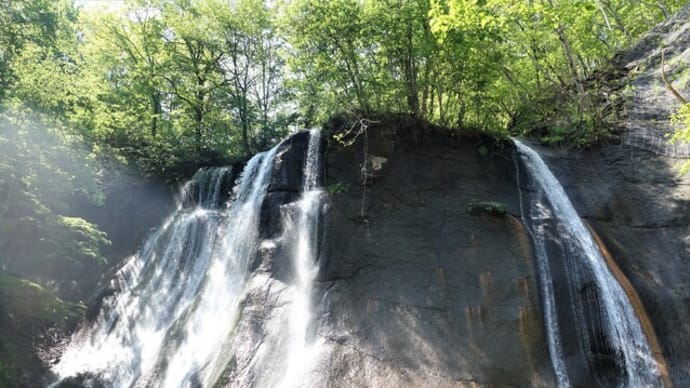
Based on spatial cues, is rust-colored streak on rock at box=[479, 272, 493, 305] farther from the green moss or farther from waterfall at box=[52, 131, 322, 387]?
the green moss

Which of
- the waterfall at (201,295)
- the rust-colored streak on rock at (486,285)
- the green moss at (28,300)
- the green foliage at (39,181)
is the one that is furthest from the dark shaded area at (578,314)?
the green foliage at (39,181)

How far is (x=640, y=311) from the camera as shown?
8.66 m

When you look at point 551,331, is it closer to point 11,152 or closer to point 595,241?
point 595,241

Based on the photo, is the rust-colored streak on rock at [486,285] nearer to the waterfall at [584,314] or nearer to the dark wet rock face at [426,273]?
the dark wet rock face at [426,273]

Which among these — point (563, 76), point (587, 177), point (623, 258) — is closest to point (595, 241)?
point (623, 258)

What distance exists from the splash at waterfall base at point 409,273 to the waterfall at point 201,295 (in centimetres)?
7

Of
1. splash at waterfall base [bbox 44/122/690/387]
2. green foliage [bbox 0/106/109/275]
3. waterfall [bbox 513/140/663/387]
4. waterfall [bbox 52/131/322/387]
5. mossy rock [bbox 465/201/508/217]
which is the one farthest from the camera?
mossy rock [bbox 465/201/508/217]

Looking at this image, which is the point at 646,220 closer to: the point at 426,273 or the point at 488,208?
the point at 488,208

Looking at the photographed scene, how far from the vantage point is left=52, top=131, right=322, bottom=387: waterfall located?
29.2 feet

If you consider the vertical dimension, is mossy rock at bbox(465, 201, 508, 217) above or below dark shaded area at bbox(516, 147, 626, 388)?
above

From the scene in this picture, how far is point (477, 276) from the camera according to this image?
9273mm

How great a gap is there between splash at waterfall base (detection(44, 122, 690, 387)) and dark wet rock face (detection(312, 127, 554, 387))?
0.09 ft

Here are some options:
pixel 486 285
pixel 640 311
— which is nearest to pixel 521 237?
pixel 486 285

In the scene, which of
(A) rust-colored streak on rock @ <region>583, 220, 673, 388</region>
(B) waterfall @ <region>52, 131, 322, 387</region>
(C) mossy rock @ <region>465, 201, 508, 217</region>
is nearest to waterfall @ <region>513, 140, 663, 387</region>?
(A) rust-colored streak on rock @ <region>583, 220, 673, 388</region>
